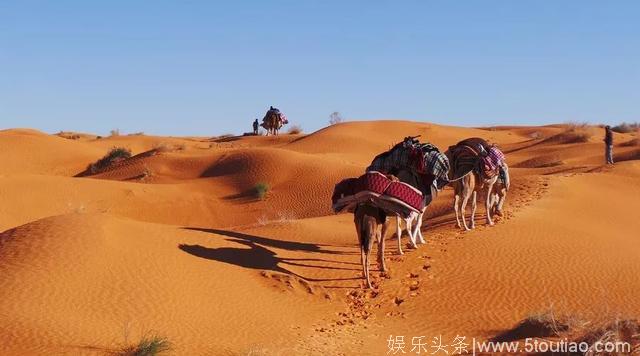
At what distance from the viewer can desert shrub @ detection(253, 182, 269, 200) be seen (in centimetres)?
2930

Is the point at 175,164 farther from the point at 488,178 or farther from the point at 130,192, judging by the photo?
the point at 488,178

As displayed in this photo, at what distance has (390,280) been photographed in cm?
1374

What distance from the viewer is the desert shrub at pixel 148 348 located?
898cm

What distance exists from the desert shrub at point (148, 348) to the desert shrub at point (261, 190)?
19.9 meters

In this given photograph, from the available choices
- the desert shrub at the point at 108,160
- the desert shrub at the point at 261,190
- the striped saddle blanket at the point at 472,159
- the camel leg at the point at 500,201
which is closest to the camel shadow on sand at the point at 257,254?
the striped saddle blanket at the point at 472,159

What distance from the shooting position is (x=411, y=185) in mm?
14578

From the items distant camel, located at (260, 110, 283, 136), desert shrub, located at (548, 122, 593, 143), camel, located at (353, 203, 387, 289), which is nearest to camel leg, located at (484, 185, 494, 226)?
camel, located at (353, 203, 387, 289)

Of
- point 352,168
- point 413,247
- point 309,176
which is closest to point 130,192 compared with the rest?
point 309,176

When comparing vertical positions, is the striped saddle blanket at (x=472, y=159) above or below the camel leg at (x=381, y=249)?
above

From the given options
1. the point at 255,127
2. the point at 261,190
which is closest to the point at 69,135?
the point at 255,127

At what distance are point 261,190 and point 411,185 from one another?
15422mm

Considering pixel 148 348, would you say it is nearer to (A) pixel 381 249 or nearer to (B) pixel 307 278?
(B) pixel 307 278

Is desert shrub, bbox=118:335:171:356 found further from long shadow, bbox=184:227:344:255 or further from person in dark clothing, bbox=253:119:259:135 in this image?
person in dark clothing, bbox=253:119:259:135

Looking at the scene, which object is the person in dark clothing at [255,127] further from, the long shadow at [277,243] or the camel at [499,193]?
the long shadow at [277,243]
